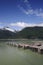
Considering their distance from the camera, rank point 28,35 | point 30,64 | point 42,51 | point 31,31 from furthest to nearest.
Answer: point 31,31 → point 28,35 → point 42,51 → point 30,64

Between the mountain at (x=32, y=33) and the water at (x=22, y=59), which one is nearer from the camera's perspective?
the water at (x=22, y=59)

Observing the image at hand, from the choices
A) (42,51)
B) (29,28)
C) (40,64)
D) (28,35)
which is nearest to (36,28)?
(29,28)

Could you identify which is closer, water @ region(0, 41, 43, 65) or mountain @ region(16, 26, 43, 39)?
water @ region(0, 41, 43, 65)

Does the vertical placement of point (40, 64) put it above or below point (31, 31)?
below

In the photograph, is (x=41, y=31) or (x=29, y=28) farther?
(x=29, y=28)

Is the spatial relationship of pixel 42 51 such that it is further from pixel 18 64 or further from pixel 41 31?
pixel 41 31

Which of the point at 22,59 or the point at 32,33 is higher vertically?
the point at 32,33

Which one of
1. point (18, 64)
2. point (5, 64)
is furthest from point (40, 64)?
point (5, 64)

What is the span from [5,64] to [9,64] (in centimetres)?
49

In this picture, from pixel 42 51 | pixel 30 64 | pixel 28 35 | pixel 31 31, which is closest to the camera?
pixel 30 64

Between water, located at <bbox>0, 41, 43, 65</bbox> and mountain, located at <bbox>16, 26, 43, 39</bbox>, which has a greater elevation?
mountain, located at <bbox>16, 26, 43, 39</bbox>

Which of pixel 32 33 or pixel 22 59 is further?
pixel 32 33

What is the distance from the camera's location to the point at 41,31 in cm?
13175

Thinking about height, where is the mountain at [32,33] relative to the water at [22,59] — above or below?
above
